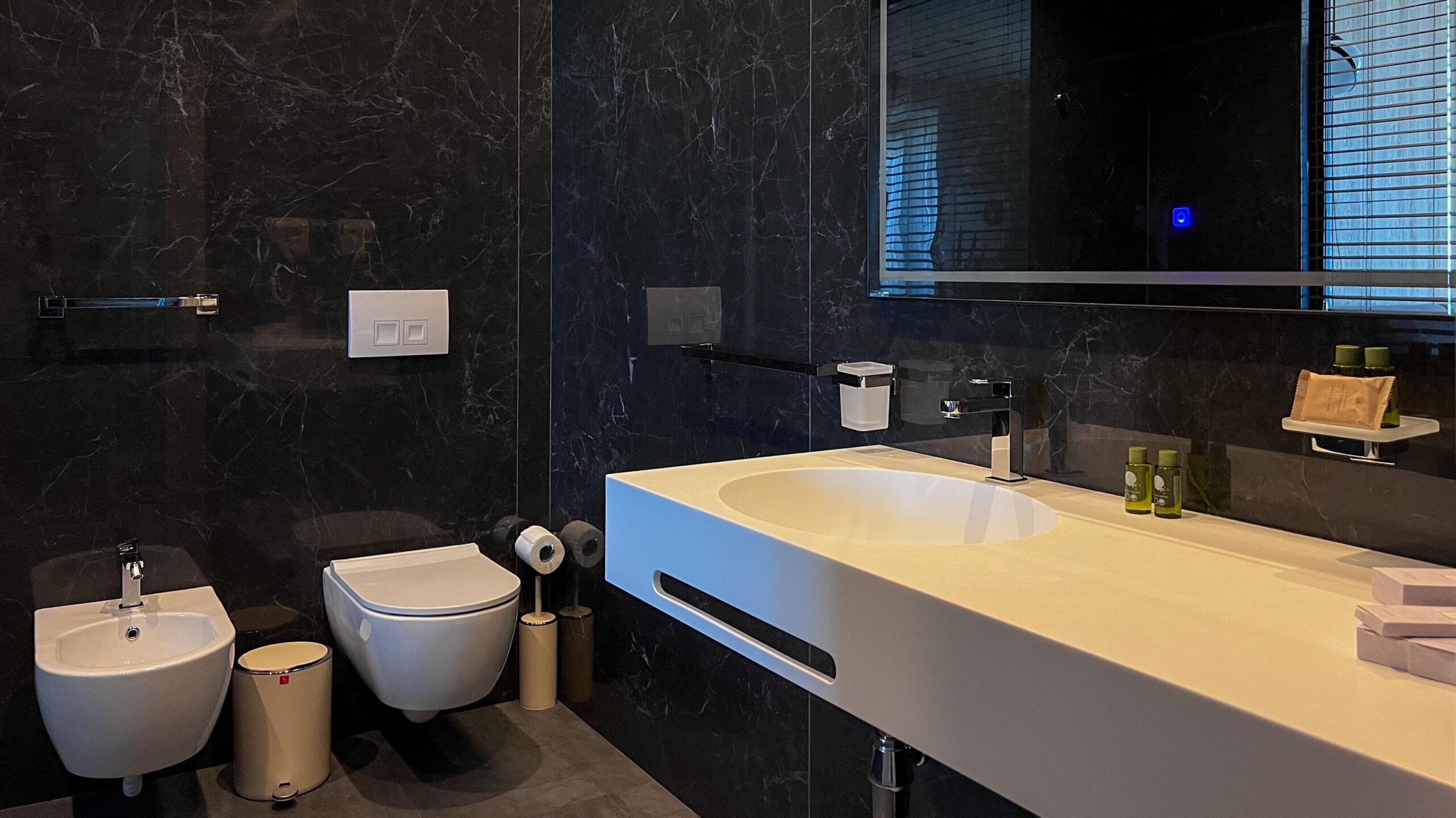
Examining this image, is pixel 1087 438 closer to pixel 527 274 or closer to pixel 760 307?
pixel 760 307

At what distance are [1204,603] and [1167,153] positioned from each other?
2.21 feet

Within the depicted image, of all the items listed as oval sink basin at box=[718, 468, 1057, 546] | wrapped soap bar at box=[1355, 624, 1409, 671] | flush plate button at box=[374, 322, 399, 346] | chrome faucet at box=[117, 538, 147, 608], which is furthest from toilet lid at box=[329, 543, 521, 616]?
wrapped soap bar at box=[1355, 624, 1409, 671]

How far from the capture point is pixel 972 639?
3.61ft

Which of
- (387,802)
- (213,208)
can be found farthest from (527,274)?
(387,802)

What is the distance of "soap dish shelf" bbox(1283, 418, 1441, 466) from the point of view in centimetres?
121

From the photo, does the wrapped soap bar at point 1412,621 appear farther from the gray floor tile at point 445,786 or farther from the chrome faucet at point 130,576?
the chrome faucet at point 130,576

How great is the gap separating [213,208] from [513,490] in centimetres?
110

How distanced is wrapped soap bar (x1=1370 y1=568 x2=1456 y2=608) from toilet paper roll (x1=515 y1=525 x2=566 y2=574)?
7.73ft

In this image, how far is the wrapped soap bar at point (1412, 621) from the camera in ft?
3.01

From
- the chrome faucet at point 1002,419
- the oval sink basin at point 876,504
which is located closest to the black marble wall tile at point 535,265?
the oval sink basin at point 876,504

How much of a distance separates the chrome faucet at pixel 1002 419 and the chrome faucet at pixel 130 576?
6.40 ft

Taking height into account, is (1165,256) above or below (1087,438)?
above

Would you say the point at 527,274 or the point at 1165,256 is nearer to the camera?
the point at 1165,256

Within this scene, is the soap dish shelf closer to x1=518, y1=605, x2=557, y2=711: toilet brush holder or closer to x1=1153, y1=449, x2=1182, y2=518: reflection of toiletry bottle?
x1=1153, y1=449, x2=1182, y2=518: reflection of toiletry bottle
